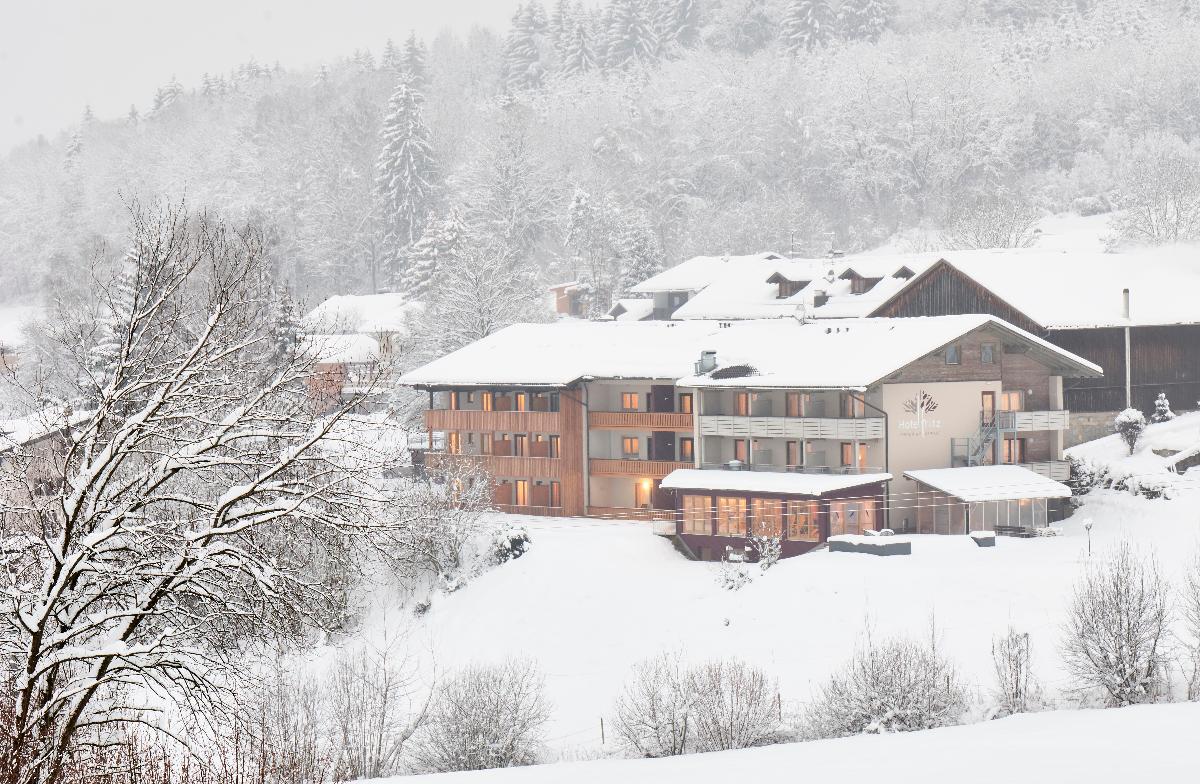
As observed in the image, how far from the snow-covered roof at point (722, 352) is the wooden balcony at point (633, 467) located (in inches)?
133

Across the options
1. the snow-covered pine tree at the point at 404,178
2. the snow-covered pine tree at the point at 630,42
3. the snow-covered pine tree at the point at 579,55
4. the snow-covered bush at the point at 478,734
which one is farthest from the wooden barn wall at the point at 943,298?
the snow-covered pine tree at the point at 630,42

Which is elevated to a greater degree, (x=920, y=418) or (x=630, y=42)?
(x=630, y=42)

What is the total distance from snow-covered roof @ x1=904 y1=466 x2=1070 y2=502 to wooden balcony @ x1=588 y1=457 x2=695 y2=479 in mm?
10072

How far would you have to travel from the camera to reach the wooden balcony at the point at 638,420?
2552 inches

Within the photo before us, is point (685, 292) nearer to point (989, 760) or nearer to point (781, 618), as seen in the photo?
point (781, 618)

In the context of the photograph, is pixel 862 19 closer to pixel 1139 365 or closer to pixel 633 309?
pixel 633 309

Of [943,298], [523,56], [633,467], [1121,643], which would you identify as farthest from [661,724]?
[523,56]

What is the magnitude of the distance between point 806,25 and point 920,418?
125 meters

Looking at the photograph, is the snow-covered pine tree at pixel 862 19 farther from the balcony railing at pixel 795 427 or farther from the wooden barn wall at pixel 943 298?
the balcony railing at pixel 795 427

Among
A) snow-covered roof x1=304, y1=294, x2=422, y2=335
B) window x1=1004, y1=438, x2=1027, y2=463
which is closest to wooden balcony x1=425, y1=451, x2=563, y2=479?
window x1=1004, y1=438, x2=1027, y2=463

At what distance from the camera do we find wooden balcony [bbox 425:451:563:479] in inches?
2613

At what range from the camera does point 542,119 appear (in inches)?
6767

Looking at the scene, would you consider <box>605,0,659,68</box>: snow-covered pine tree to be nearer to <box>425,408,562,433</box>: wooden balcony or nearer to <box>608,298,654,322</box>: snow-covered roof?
<box>608,298,654,322</box>: snow-covered roof

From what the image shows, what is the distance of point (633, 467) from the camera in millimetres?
65062
